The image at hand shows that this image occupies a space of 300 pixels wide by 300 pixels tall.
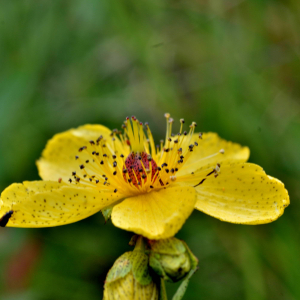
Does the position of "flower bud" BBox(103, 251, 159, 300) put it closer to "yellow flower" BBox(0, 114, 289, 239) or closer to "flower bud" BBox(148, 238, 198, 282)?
"flower bud" BBox(148, 238, 198, 282)

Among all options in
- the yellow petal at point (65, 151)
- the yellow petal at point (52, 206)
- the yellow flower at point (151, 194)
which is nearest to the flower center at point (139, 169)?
the yellow flower at point (151, 194)

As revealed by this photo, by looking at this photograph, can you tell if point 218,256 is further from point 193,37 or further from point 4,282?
point 193,37

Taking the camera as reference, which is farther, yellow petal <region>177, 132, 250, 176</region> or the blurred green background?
the blurred green background

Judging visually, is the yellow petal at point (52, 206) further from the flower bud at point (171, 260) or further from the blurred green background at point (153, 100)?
the blurred green background at point (153, 100)

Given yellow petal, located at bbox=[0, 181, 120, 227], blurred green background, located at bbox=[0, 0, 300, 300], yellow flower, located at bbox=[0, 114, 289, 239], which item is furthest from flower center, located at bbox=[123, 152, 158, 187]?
blurred green background, located at bbox=[0, 0, 300, 300]

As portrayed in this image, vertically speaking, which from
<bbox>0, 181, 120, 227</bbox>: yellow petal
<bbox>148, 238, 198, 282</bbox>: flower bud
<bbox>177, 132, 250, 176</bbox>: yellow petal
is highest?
<bbox>0, 181, 120, 227</bbox>: yellow petal

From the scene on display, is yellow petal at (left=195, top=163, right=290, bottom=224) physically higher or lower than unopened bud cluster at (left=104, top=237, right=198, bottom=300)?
higher
